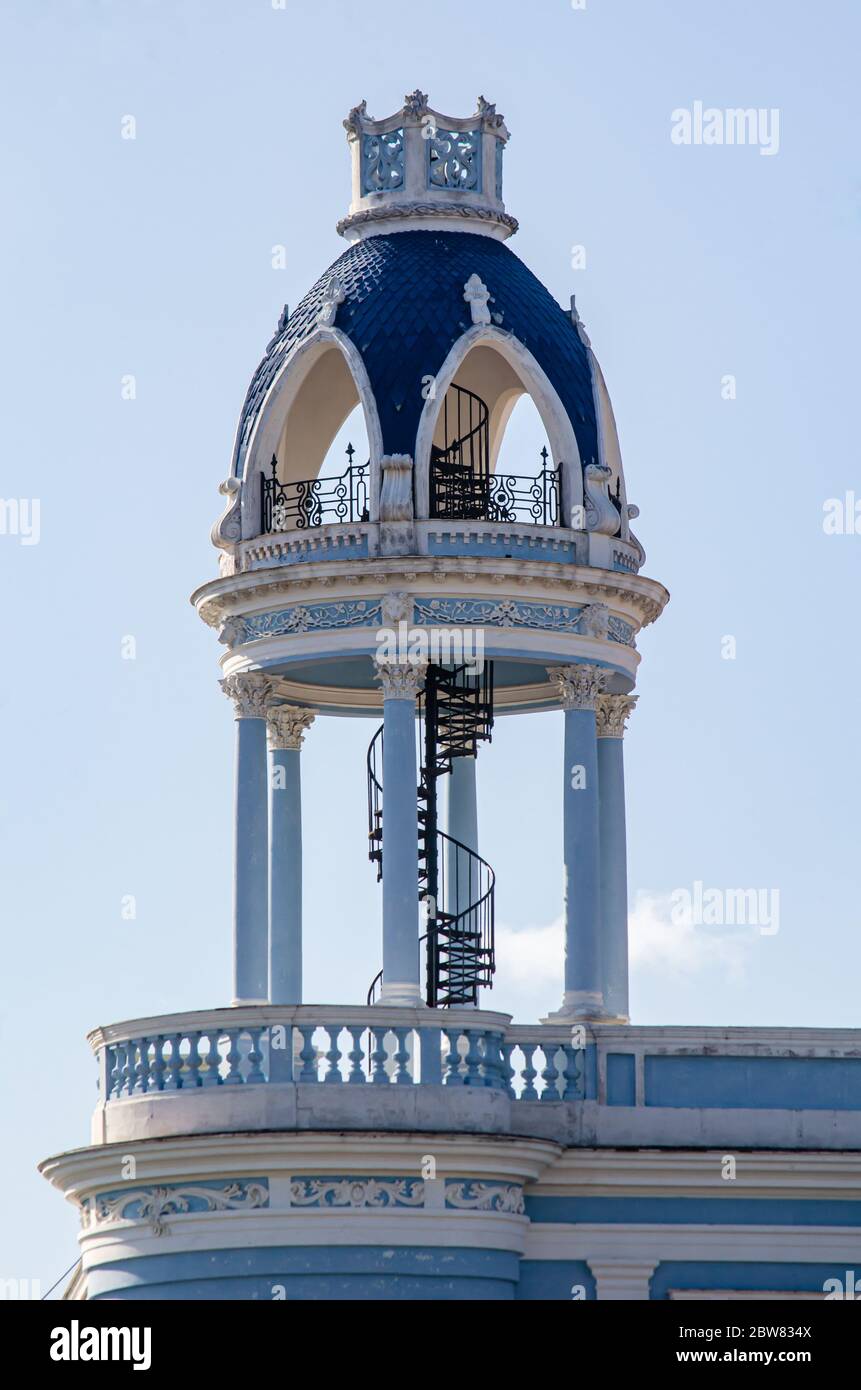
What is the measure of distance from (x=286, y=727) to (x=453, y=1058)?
25.8 ft

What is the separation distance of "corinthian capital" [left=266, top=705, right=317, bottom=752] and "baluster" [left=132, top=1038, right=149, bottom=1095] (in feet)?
23.2

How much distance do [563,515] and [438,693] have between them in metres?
3.46

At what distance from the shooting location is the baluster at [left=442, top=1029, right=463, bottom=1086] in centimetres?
4694

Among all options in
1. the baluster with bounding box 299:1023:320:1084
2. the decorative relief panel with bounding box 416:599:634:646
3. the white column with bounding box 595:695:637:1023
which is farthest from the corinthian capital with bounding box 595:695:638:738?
the baluster with bounding box 299:1023:320:1084

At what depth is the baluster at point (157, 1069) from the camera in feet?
155

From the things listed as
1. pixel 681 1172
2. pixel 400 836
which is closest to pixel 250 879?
pixel 400 836

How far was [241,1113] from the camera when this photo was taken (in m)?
46.2

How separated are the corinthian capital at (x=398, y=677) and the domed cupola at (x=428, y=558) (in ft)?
0.09

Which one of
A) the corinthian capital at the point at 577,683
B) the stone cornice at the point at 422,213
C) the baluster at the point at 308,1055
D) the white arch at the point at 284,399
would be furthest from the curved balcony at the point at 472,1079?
the stone cornice at the point at 422,213

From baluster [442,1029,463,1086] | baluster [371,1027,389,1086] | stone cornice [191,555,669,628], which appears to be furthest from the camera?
stone cornice [191,555,669,628]

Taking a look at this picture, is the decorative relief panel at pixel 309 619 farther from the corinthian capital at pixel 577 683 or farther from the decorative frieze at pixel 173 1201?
the decorative frieze at pixel 173 1201

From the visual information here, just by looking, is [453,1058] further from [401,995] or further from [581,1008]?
[581,1008]

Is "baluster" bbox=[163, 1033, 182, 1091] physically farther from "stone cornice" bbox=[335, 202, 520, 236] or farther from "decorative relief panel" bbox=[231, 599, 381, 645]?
"stone cornice" bbox=[335, 202, 520, 236]
